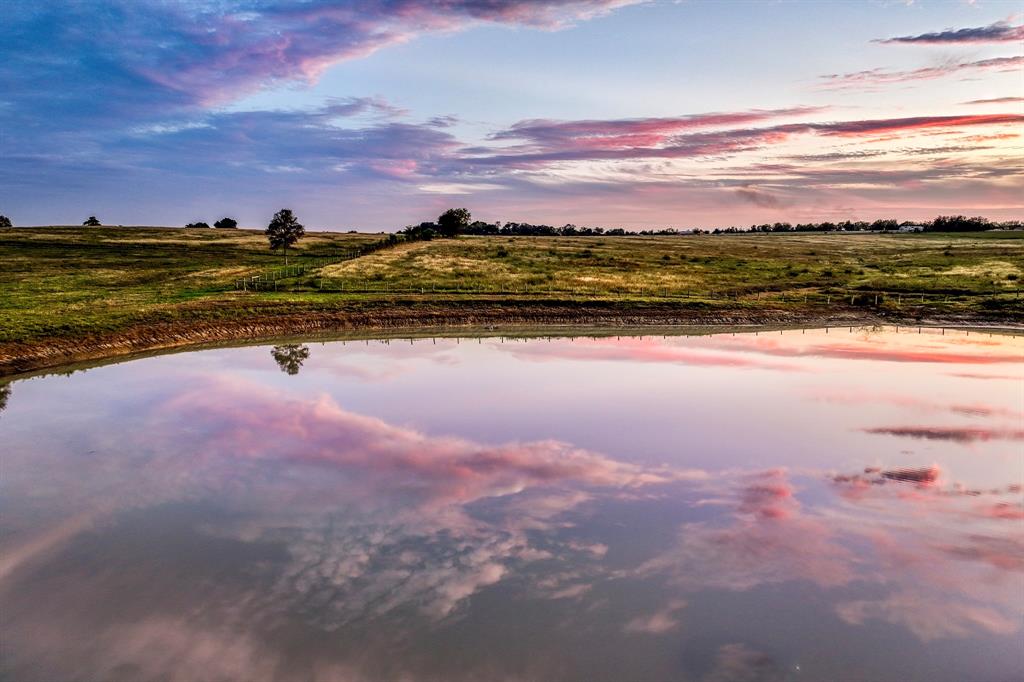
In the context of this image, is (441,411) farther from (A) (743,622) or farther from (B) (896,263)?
(B) (896,263)

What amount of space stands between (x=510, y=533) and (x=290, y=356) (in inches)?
1209

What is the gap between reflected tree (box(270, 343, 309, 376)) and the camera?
130 ft

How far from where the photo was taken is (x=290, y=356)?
4391cm

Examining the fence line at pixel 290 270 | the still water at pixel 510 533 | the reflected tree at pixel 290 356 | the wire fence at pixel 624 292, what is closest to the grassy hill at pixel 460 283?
the wire fence at pixel 624 292

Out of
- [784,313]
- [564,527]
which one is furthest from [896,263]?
[564,527]

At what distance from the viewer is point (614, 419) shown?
28.4 m

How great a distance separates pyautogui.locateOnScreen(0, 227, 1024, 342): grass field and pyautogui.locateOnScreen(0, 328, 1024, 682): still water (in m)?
22.7

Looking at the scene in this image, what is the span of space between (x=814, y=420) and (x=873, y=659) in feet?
56.5

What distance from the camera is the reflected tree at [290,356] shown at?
39734 millimetres

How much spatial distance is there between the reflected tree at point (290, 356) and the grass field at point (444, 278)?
8.75m

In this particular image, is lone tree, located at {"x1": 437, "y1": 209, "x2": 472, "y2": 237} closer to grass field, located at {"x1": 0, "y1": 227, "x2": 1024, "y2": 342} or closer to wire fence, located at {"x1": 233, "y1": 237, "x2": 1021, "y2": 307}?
grass field, located at {"x1": 0, "y1": 227, "x2": 1024, "y2": 342}

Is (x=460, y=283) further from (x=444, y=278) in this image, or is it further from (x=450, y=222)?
(x=450, y=222)

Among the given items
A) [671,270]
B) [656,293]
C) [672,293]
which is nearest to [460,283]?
[656,293]

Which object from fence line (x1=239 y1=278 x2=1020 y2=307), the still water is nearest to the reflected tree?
the still water
